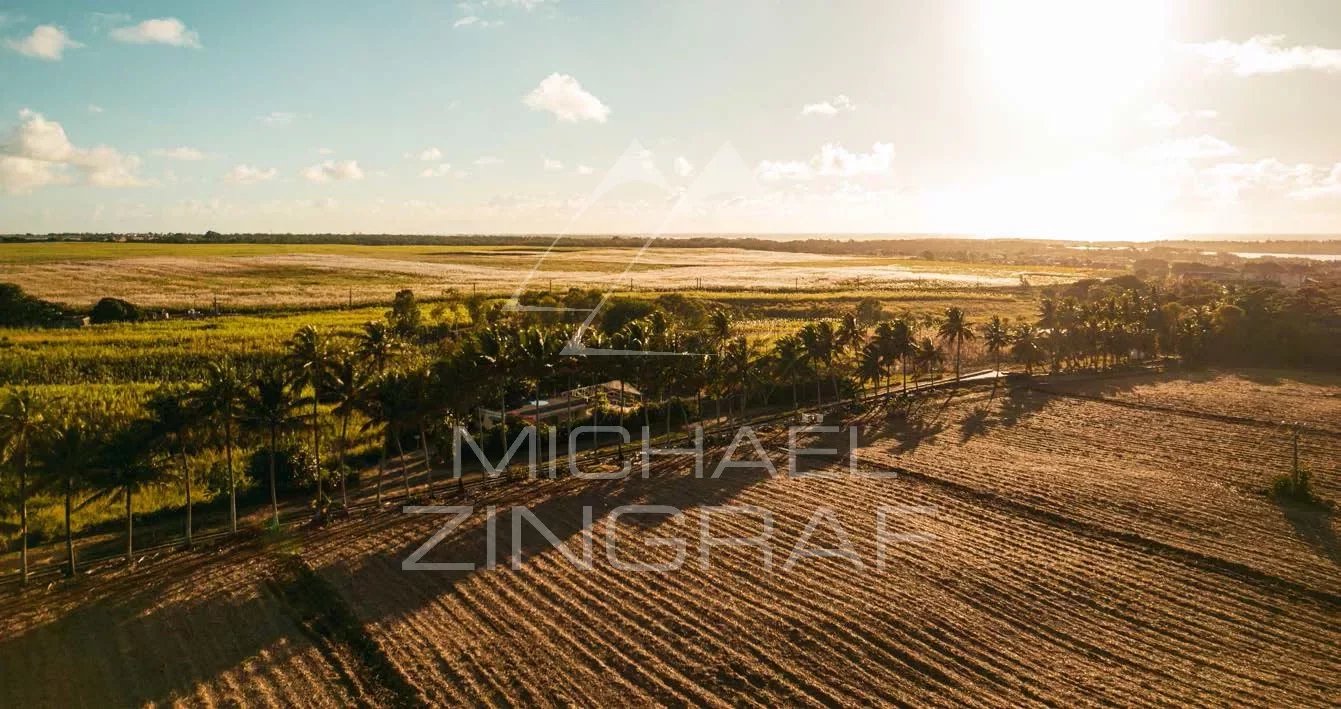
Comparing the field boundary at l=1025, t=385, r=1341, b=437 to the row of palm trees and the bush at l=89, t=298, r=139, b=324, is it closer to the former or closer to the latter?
the row of palm trees

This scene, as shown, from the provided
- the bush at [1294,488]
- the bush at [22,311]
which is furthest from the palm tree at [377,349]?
the bush at [22,311]

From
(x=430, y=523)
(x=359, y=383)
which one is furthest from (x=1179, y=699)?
(x=359, y=383)

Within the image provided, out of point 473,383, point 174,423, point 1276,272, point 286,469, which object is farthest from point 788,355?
point 1276,272

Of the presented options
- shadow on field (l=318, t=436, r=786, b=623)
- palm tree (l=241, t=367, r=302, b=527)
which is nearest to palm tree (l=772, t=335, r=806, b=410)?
shadow on field (l=318, t=436, r=786, b=623)

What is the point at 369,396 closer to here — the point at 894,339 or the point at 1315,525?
the point at 894,339

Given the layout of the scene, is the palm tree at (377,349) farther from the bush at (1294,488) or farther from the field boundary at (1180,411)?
the field boundary at (1180,411)
